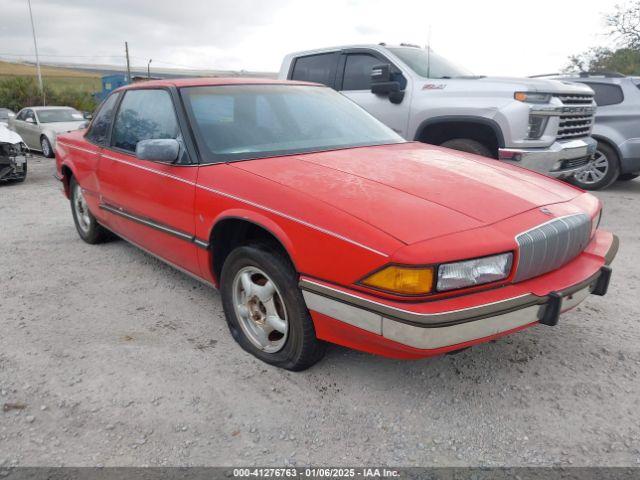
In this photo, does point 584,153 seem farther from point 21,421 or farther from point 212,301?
point 21,421

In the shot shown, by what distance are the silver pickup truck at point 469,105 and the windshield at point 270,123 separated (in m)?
2.21

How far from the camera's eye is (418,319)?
6.73 feet

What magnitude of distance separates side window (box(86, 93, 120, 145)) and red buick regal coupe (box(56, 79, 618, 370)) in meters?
0.31

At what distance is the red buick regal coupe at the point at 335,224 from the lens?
2127 mm

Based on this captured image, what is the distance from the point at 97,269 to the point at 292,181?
254 centimetres

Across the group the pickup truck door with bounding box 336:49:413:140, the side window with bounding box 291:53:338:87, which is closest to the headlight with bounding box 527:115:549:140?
the pickup truck door with bounding box 336:49:413:140

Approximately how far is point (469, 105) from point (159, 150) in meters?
3.82

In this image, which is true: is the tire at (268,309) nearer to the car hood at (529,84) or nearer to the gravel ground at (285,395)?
the gravel ground at (285,395)

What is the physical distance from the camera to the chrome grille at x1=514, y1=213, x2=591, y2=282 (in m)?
2.27

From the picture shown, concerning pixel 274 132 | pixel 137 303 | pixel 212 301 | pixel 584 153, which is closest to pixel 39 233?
pixel 137 303

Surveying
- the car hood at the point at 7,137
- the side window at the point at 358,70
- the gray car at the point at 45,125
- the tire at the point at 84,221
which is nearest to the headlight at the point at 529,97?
the side window at the point at 358,70

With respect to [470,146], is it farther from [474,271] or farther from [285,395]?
[285,395]

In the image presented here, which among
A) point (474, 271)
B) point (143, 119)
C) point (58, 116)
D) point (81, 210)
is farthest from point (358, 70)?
point (58, 116)

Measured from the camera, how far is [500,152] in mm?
5398
